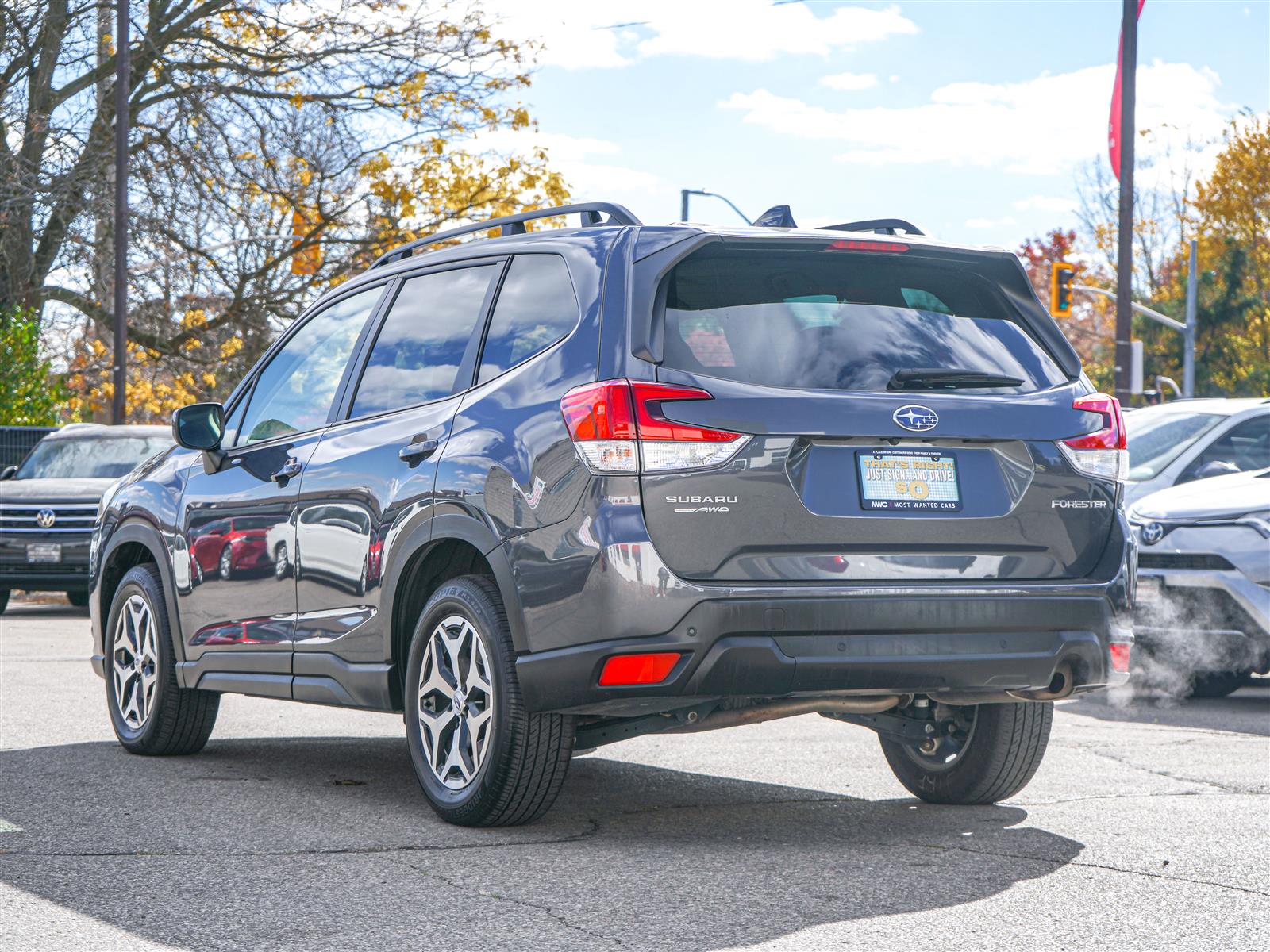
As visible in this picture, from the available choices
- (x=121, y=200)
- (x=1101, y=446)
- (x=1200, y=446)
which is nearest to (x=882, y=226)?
(x=1101, y=446)

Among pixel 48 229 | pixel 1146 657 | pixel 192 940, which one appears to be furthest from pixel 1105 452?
pixel 48 229

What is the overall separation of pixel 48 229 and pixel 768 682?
23.2 meters

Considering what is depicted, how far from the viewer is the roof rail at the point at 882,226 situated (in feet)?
18.8

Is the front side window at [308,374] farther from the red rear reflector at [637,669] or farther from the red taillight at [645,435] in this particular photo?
the red rear reflector at [637,669]

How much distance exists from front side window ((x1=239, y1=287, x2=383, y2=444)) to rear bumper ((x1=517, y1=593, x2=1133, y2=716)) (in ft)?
6.22

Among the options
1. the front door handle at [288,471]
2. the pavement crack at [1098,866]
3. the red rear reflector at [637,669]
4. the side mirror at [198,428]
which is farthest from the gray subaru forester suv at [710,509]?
the side mirror at [198,428]

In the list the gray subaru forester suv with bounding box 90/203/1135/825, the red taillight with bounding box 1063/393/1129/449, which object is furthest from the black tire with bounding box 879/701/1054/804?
the red taillight with bounding box 1063/393/1129/449

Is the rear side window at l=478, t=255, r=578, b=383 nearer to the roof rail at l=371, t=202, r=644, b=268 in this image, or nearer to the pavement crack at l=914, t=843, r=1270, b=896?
the roof rail at l=371, t=202, r=644, b=268

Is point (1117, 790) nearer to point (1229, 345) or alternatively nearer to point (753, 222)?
point (753, 222)

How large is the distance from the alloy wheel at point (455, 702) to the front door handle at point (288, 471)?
3.68 ft

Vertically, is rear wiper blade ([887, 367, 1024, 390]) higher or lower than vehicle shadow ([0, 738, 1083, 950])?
higher

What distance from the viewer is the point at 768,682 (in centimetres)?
493

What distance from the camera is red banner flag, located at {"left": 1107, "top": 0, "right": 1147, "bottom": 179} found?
840 inches

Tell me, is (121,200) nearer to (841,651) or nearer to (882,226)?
(882,226)
